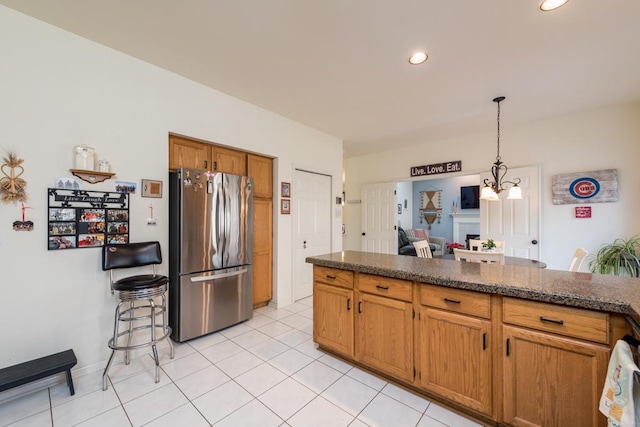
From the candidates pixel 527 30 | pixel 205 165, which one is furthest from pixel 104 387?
pixel 527 30

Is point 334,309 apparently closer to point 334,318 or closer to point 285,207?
point 334,318

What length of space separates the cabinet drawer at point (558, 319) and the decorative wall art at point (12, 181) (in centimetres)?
330

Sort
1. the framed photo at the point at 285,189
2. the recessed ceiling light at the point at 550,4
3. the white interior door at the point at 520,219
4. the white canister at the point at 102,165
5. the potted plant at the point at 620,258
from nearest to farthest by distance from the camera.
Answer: the recessed ceiling light at the point at 550,4, the white canister at the point at 102,165, the potted plant at the point at 620,258, the framed photo at the point at 285,189, the white interior door at the point at 520,219

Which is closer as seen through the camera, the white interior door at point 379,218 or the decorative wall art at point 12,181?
the decorative wall art at point 12,181

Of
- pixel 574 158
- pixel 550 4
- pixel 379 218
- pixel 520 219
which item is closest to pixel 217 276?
Answer: pixel 550 4

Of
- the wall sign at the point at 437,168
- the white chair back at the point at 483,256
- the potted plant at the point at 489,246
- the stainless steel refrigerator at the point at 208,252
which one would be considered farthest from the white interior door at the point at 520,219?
the stainless steel refrigerator at the point at 208,252

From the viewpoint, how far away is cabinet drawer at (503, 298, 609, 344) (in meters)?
1.25

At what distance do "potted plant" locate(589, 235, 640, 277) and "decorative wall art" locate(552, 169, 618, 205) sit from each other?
57 cm

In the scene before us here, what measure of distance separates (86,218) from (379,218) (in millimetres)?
4797

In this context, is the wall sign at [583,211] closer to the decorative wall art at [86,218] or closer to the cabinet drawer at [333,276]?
the cabinet drawer at [333,276]

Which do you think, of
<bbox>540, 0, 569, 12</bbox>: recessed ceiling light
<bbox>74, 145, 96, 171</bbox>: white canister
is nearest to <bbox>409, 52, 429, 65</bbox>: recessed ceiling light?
<bbox>540, 0, 569, 12</bbox>: recessed ceiling light

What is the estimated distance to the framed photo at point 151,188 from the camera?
2.46 m

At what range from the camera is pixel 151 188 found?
250 cm

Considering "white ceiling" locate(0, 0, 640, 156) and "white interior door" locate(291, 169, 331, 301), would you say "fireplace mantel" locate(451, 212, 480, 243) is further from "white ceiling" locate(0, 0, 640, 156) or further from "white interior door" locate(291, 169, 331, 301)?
"white interior door" locate(291, 169, 331, 301)
